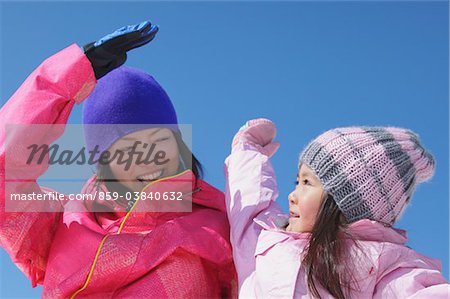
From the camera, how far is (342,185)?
2787mm

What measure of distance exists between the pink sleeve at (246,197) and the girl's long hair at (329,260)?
→ 307 millimetres

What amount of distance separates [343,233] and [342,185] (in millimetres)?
188

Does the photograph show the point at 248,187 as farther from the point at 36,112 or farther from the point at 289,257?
the point at 36,112

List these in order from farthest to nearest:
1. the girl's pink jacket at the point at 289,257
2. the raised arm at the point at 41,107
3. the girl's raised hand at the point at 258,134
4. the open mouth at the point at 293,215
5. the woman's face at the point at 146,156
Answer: the girl's raised hand at the point at 258,134
the woman's face at the point at 146,156
the open mouth at the point at 293,215
the raised arm at the point at 41,107
the girl's pink jacket at the point at 289,257

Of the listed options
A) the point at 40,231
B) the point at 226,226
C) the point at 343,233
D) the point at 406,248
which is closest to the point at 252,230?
the point at 226,226

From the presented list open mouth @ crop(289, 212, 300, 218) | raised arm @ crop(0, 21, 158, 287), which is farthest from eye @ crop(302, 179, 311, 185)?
raised arm @ crop(0, 21, 158, 287)

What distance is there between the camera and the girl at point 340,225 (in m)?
2.61

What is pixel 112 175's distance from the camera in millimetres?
3223

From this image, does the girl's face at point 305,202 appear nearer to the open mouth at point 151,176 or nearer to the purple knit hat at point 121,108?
the open mouth at point 151,176

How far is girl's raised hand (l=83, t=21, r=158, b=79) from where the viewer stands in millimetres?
2846

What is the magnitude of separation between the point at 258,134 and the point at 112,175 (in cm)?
71

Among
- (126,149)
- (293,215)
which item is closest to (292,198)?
(293,215)

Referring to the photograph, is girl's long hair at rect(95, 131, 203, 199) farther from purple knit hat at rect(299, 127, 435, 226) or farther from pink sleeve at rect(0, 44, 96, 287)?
purple knit hat at rect(299, 127, 435, 226)

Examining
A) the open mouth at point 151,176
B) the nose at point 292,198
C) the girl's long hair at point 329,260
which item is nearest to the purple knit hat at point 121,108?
the open mouth at point 151,176
